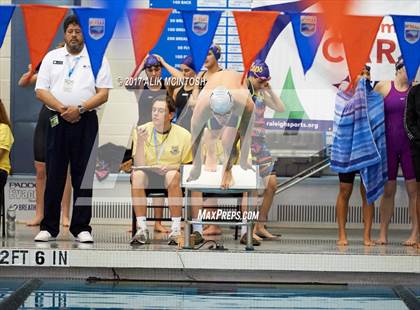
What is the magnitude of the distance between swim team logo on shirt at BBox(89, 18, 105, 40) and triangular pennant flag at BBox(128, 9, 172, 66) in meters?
0.25

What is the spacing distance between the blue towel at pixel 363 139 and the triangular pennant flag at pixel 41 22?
8.49 feet

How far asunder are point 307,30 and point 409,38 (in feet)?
2.86

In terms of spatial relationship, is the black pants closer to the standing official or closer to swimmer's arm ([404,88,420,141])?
the standing official

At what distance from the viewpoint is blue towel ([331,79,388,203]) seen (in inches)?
408

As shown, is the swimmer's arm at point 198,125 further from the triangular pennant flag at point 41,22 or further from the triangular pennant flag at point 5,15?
the triangular pennant flag at point 5,15

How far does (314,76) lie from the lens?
440 inches

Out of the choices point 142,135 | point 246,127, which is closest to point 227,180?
point 246,127

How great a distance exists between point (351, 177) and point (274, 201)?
1.29 m

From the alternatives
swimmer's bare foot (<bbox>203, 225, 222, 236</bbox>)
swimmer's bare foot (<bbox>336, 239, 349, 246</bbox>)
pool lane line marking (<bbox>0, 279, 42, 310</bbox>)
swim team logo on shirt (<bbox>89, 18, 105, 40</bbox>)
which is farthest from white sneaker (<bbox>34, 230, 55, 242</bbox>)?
swimmer's bare foot (<bbox>336, 239, 349, 246</bbox>)

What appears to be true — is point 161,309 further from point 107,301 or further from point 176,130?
point 176,130

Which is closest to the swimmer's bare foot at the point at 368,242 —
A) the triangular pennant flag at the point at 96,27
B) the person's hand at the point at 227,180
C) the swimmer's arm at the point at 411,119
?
the swimmer's arm at the point at 411,119

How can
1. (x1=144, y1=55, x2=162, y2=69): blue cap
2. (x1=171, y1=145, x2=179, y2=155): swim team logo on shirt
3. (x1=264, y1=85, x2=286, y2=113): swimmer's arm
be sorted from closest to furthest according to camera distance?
(x1=171, y1=145, x2=179, y2=155): swim team logo on shirt, (x1=144, y1=55, x2=162, y2=69): blue cap, (x1=264, y1=85, x2=286, y2=113): swimmer's arm

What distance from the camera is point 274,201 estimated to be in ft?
37.9

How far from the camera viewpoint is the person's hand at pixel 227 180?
9891 millimetres
